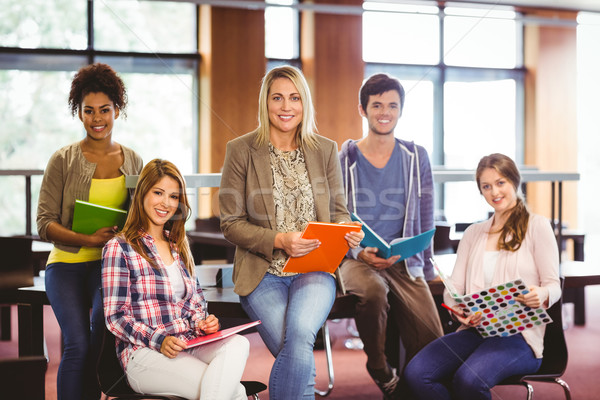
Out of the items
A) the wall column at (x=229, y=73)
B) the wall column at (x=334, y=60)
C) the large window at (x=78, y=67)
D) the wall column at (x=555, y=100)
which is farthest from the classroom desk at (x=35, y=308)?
the wall column at (x=555, y=100)

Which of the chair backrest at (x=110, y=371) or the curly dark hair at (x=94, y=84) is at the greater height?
the curly dark hair at (x=94, y=84)

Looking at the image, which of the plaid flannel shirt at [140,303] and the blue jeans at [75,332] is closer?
the plaid flannel shirt at [140,303]

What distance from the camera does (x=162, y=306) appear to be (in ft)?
6.19

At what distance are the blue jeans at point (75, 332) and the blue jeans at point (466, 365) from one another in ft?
3.45

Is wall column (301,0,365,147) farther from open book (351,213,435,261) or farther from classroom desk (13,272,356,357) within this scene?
classroom desk (13,272,356,357)

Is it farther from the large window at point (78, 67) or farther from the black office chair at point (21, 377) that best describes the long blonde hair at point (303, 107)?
the large window at point (78, 67)

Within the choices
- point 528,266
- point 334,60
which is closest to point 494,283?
point 528,266

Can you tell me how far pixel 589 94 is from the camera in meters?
7.70

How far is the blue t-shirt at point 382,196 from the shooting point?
2477 mm

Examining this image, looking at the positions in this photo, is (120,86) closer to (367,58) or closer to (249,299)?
(249,299)

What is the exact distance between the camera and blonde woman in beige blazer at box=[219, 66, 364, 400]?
201cm

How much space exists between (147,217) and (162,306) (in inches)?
12.0

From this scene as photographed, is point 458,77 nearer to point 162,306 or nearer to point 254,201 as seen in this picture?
point 254,201

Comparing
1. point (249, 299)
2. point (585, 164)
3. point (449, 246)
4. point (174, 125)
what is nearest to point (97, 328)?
point (249, 299)
